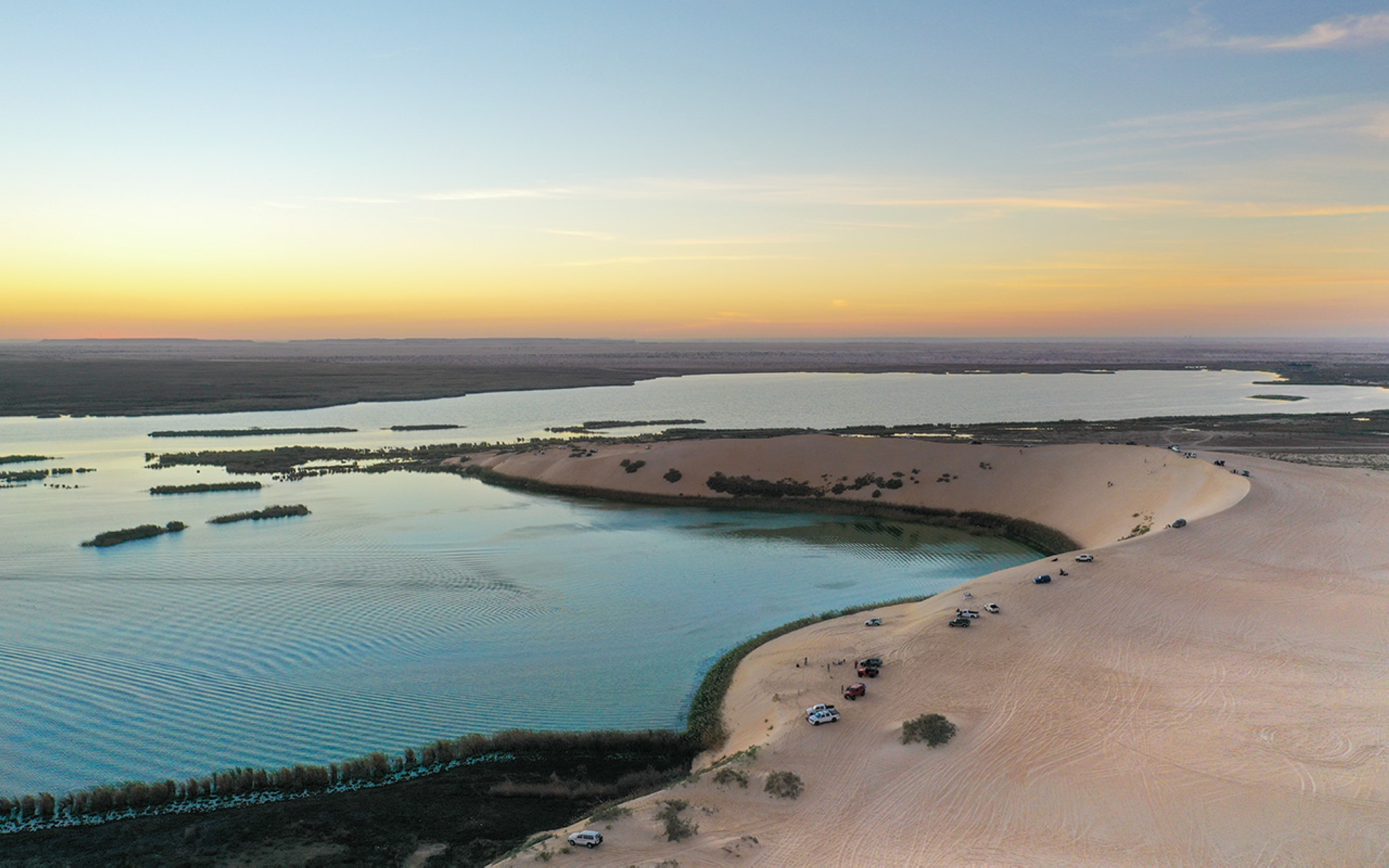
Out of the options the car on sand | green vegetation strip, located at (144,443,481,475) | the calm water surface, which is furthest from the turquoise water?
green vegetation strip, located at (144,443,481,475)

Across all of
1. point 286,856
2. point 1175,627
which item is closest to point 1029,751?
point 1175,627

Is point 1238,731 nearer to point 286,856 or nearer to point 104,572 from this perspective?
point 286,856

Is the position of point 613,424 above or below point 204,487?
above

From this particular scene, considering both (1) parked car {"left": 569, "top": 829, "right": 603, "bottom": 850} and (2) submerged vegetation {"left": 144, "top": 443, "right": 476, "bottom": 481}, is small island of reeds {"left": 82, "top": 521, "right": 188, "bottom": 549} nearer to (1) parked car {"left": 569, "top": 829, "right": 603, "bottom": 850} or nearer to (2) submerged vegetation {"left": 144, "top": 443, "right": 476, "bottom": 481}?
(2) submerged vegetation {"left": 144, "top": 443, "right": 476, "bottom": 481}

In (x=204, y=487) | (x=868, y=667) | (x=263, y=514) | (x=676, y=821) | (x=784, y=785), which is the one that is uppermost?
(x=204, y=487)

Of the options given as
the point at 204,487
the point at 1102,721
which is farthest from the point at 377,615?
the point at 204,487

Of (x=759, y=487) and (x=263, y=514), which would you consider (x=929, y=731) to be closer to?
(x=759, y=487)

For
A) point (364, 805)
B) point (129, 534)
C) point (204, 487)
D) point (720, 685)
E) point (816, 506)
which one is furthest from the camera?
point (204, 487)
